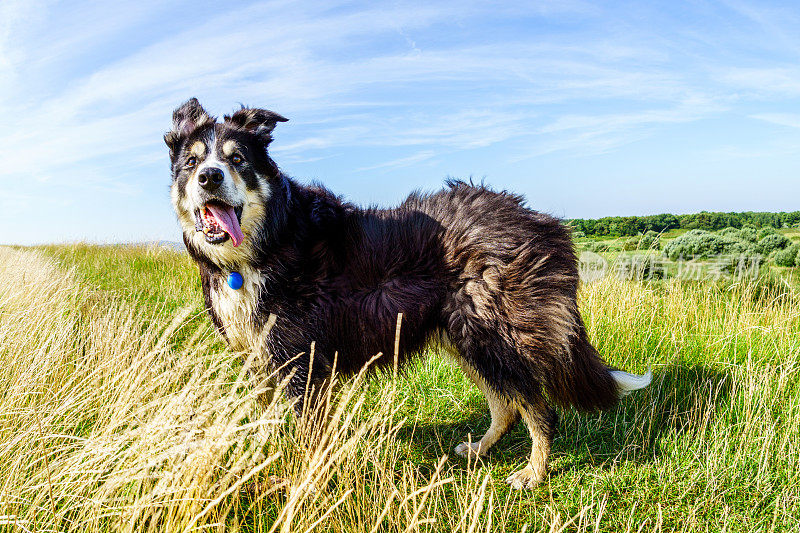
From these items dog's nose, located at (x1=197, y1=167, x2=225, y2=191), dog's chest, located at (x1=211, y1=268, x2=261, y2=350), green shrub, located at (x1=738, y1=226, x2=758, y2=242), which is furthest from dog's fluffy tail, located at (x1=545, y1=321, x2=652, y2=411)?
green shrub, located at (x1=738, y1=226, x2=758, y2=242)

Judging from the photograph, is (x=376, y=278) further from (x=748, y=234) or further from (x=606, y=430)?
(x=748, y=234)

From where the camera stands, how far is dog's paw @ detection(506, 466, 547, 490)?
11.2ft

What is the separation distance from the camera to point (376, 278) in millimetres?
3336

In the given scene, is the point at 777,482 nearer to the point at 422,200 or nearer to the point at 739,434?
the point at 739,434

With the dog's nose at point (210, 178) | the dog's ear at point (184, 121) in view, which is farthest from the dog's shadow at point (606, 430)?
the dog's ear at point (184, 121)

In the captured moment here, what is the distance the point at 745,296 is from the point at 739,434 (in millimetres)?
3639

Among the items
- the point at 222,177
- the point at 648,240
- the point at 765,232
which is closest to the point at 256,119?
the point at 222,177

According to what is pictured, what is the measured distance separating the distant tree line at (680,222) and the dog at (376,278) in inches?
206

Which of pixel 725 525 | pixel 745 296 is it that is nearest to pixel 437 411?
pixel 725 525

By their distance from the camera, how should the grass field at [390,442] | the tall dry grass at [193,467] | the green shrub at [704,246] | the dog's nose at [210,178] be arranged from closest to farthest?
the tall dry grass at [193,467] → the grass field at [390,442] → the dog's nose at [210,178] → the green shrub at [704,246]

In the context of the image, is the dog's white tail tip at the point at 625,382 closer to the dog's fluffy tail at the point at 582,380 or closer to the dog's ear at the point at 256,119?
the dog's fluffy tail at the point at 582,380

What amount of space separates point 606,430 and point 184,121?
12.6ft

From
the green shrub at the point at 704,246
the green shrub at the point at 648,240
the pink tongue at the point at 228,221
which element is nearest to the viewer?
the pink tongue at the point at 228,221

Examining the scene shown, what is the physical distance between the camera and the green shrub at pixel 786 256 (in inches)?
291
